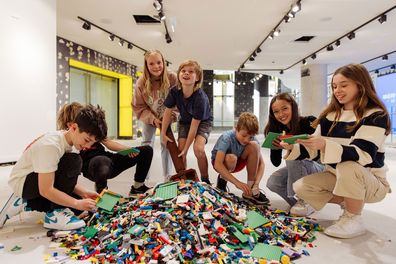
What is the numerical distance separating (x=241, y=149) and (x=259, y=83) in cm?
1578

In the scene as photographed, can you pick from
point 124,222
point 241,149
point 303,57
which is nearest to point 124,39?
point 303,57

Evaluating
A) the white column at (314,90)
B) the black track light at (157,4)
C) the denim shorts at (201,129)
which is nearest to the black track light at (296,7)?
the black track light at (157,4)

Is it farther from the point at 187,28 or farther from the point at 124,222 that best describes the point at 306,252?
the point at 187,28

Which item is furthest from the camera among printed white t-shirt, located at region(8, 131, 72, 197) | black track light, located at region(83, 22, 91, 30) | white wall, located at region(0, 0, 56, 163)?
black track light, located at region(83, 22, 91, 30)

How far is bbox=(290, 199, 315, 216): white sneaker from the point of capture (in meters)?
2.17

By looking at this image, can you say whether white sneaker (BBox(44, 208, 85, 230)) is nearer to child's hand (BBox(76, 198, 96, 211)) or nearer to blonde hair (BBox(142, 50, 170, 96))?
child's hand (BBox(76, 198, 96, 211))

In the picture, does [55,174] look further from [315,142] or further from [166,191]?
[315,142]

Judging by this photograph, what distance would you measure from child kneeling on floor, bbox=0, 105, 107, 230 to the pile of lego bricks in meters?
0.15

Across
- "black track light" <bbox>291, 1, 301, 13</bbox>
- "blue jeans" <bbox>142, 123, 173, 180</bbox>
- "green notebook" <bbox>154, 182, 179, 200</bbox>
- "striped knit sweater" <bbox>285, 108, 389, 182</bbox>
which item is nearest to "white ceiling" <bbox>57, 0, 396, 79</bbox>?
"black track light" <bbox>291, 1, 301, 13</bbox>

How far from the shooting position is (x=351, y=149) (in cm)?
174

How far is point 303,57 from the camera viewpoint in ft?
32.8

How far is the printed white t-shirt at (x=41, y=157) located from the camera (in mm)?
1747

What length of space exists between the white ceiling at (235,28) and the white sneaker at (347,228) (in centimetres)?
449

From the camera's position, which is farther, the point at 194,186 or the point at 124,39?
the point at 124,39
